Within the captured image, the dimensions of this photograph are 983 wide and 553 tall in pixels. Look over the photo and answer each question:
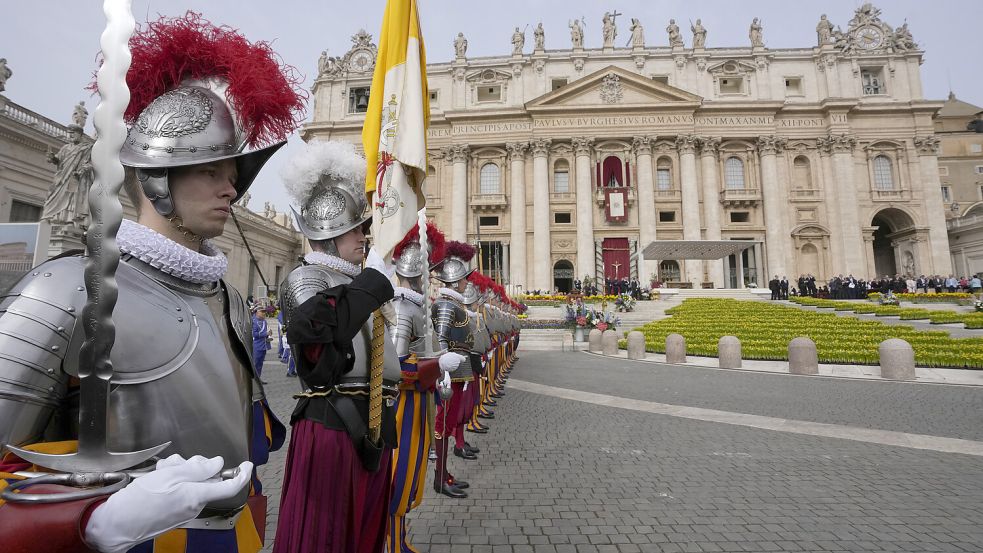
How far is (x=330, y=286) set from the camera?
268 cm

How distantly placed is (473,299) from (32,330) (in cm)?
761

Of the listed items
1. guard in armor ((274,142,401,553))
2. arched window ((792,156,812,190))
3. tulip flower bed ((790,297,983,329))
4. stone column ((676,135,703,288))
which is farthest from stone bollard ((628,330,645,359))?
arched window ((792,156,812,190))

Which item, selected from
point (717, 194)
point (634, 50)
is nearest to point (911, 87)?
point (717, 194)

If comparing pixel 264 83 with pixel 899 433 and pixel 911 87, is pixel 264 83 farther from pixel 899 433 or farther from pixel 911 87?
pixel 911 87

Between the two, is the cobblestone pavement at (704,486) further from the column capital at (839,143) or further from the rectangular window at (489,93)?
the rectangular window at (489,93)

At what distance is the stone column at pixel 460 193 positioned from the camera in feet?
140

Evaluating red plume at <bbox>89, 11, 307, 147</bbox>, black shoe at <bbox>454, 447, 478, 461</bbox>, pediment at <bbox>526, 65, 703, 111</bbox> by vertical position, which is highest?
pediment at <bbox>526, 65, 703, 111</bbox>

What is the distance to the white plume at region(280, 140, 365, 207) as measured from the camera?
315 cm

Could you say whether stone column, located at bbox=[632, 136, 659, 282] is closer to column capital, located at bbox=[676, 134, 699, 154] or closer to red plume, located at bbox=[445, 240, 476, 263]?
column capital, located at bbox=[676, 134, 699, 154]

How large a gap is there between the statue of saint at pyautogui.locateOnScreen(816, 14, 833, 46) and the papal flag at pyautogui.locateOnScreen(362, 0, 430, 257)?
5580 cm

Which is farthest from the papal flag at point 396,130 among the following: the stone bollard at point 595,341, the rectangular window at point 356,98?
the rectangular window at point 356,98

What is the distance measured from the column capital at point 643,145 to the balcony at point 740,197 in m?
7.88

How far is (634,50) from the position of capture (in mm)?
45062

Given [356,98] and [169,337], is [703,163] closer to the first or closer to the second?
[356,98]
